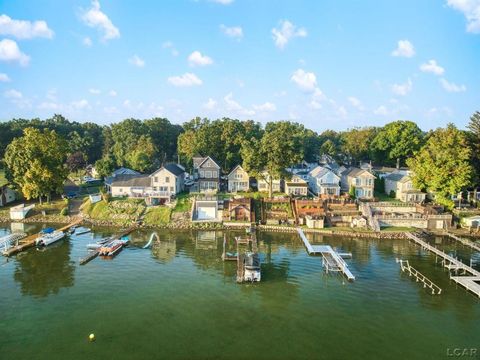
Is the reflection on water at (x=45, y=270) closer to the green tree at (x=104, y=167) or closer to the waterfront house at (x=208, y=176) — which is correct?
the waterfront house at (x=208, y=176)

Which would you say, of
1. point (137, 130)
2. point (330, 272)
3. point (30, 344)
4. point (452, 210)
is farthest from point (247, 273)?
point (137, 130)

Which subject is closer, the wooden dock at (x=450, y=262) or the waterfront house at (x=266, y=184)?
the wooden dock at (x=450, y=262)

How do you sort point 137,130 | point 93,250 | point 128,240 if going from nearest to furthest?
1. point 93,250
2. point 128,240
3. point 137,130

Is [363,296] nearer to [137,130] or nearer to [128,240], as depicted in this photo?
[128,240]

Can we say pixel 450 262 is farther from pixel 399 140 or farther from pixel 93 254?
pixel 399 140

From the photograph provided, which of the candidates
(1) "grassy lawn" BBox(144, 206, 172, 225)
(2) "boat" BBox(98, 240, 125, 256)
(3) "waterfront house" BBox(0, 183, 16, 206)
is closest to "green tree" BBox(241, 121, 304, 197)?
(1) "grassy lawn" BBox(144, 206, 172, 225)
